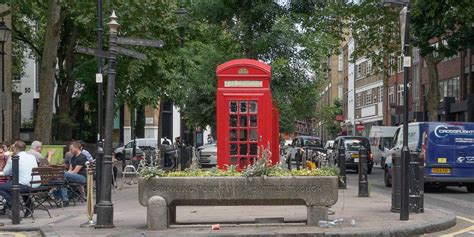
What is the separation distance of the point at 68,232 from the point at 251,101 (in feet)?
18.4

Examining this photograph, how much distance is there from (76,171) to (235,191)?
6.72 m

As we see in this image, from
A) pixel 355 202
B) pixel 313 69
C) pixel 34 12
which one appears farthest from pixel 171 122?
pixel 355 202

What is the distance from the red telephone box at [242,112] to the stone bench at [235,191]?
4.50m

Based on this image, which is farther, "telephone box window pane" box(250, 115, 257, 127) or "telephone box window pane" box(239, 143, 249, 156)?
"telephone box window pane" box(239, 143, 249, 156)

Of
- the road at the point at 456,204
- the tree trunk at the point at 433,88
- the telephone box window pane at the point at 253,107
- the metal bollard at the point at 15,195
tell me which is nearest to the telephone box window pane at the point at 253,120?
the telephone box window pane at the point at 253,107

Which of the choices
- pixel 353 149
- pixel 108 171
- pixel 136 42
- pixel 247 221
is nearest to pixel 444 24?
pixel 353 149

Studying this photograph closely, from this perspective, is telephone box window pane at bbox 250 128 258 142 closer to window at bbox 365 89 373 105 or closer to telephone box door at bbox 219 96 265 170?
telephone box door at bbox 219 96 265 170

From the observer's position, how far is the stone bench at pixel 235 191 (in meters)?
10.9

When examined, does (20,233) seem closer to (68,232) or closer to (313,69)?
(68,232)

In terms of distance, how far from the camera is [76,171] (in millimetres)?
16594

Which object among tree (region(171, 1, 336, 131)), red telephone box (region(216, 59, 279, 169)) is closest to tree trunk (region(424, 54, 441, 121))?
tree (region(171, 1, 336, 131))

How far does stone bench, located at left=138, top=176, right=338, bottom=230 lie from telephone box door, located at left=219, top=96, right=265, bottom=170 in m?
4.55

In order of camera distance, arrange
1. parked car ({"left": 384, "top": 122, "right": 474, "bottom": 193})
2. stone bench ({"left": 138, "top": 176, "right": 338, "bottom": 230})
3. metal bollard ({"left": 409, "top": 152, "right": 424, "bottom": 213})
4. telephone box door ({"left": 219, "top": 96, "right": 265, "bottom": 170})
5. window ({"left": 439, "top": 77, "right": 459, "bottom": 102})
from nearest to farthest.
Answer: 1. stone bench ({"left": 138, "top": 176, "right": 338, "bottom": 230})
2. metal bollard ({"left": 409, "top": 152, "right": 424, "bottom": 213})
3. telephone box door ({"left": 219, "top": 96, "right": 265, "bottom": 170})
4. parked car ({"left": 384, "top": 122, "right": 474, "bottom": 193})
5. window ({"left": 439, "top": 77, "right": 459, "bottom": 102})

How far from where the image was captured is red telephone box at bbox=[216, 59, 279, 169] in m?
15.6
